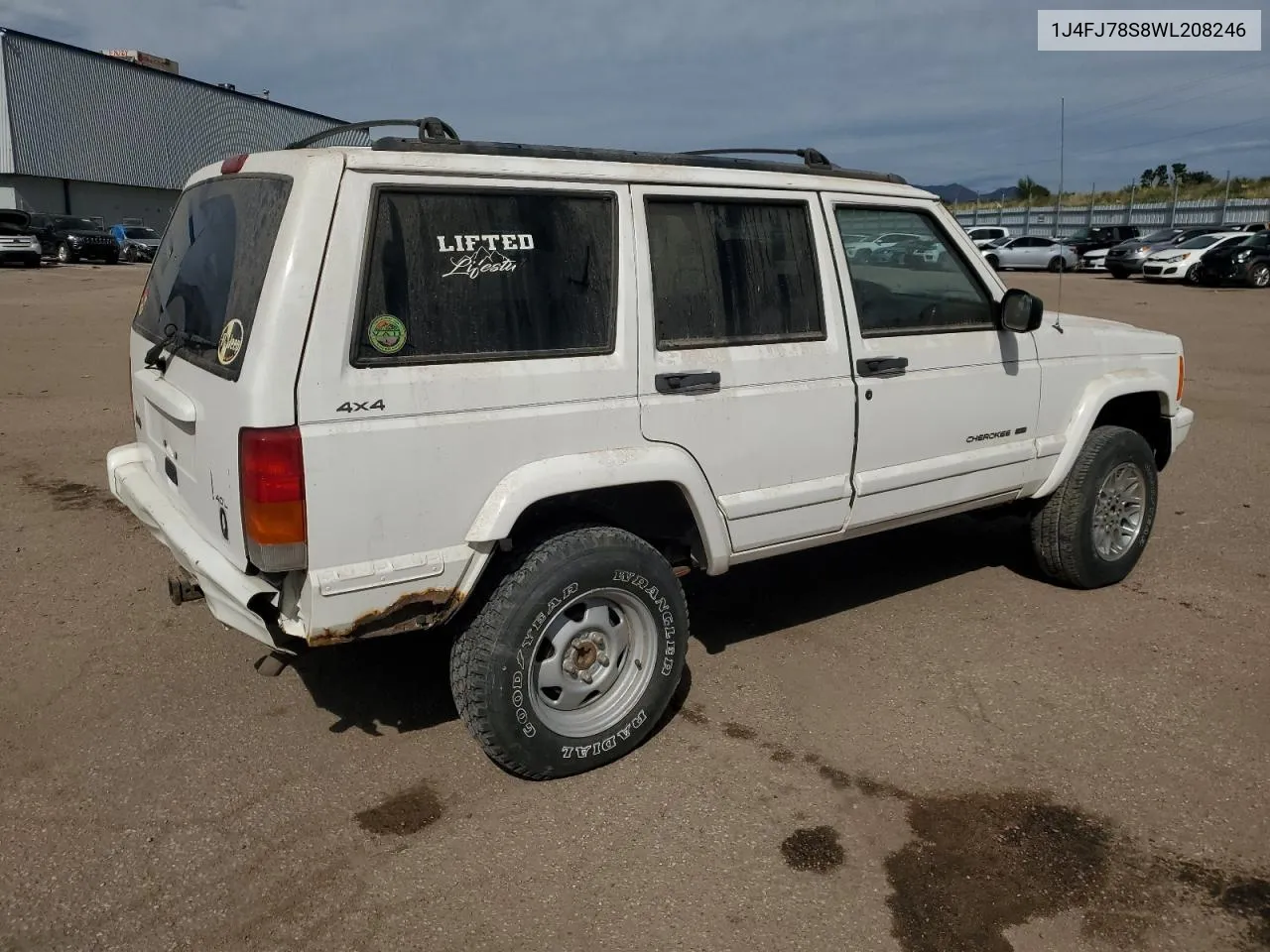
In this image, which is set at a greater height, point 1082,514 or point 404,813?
point 1082,514

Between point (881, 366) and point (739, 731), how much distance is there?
1523 millimetres

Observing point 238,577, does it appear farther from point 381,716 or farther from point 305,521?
point 381,716

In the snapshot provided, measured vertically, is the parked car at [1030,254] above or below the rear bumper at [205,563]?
above

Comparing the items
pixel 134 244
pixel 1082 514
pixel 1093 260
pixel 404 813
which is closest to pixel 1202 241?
pixel 1093 260

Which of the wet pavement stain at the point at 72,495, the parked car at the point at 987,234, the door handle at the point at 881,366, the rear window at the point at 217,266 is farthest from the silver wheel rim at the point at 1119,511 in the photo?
the parked car at the point at 987,234

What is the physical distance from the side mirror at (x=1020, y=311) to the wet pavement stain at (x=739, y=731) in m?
2.05

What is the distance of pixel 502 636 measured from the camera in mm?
3271

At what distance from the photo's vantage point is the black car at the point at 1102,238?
1372 inches

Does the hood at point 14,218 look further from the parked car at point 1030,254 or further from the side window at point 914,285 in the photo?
the side window at point 914,285

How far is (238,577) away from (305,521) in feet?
1.20

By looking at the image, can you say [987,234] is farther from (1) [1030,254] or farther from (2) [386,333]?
(2) [386,333]

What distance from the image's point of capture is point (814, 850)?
3.15m

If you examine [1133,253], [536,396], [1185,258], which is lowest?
[536,396]

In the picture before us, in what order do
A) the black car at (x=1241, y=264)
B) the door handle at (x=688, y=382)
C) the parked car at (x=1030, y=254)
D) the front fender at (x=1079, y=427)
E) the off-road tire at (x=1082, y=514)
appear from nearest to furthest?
the door handle at (x=688, y=382)
the front fender at (x=1079, y=427)
the off-road tire at (x=1082, y=514)
the black car at (x=1241, y=264)
the parked car at (x=1030, y=254)
